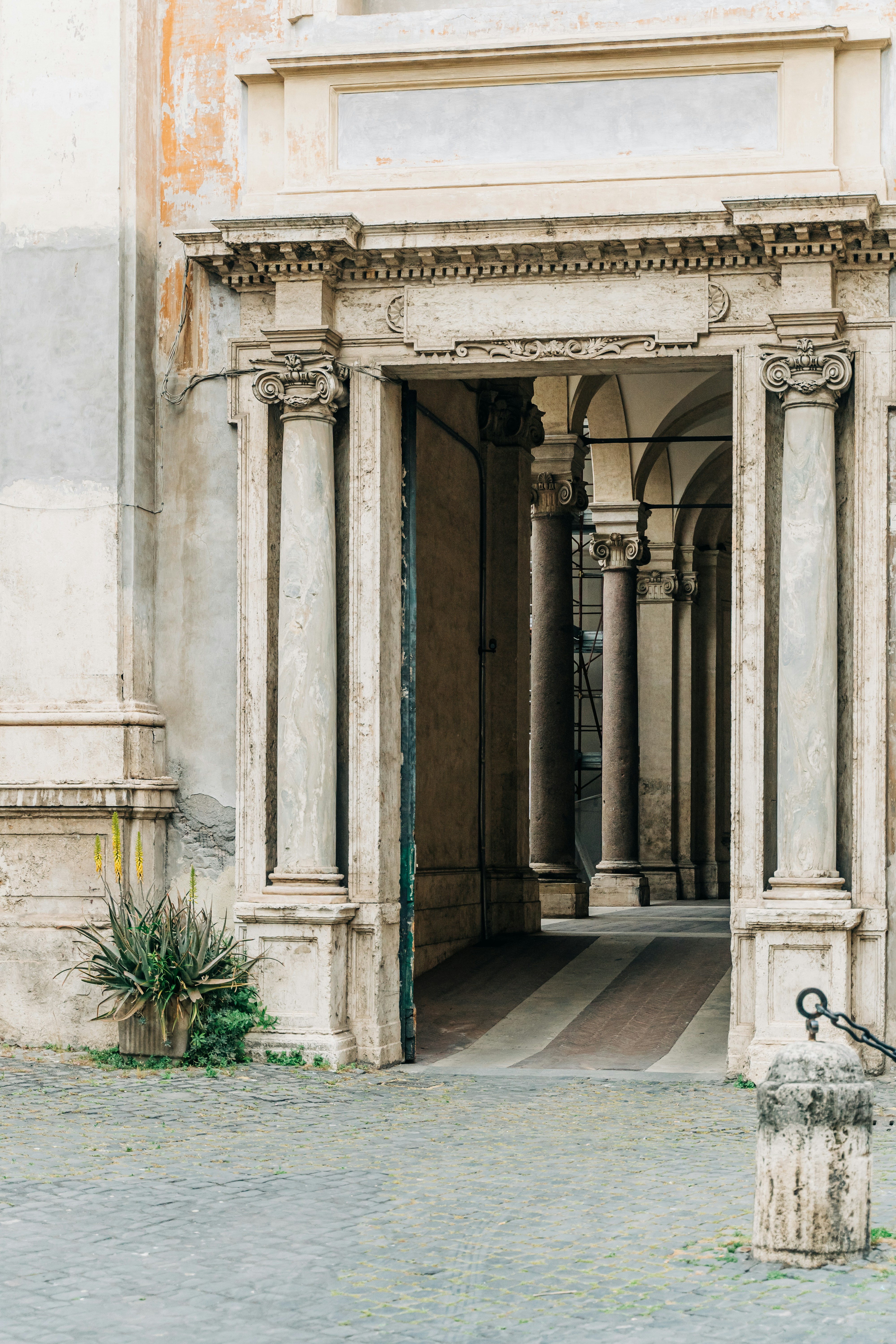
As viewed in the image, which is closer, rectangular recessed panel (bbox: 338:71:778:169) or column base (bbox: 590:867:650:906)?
rectangular recessed panel (bbox: 338:71:778:169)

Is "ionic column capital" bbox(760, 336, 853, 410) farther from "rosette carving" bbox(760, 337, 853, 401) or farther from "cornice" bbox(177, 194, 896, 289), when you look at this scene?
"cornice" bbox(177, 194, 896, 289)

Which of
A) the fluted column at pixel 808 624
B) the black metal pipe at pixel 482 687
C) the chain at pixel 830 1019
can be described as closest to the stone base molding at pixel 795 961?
the fluted column at pixel 808 624

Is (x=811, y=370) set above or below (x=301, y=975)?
above

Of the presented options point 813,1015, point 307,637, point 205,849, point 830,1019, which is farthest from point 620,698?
point 813,1015

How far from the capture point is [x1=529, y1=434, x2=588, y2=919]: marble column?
57.9ft

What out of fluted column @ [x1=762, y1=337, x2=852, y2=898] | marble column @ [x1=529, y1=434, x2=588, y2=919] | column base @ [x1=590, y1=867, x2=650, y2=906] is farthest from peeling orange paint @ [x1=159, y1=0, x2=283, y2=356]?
column base @ [x1=590, y1=867, x2=650, y2=906]

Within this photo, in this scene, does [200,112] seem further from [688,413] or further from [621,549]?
[621,549]

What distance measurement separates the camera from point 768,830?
9.80m

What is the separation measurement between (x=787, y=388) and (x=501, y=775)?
6391 mm

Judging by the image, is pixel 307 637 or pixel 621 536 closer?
pixel 307 637

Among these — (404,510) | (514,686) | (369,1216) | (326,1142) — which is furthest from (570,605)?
(369,1216)

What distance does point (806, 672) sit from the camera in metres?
9.54

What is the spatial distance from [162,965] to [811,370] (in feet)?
15.8

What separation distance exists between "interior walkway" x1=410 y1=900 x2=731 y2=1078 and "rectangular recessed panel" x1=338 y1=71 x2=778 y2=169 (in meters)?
5.22
